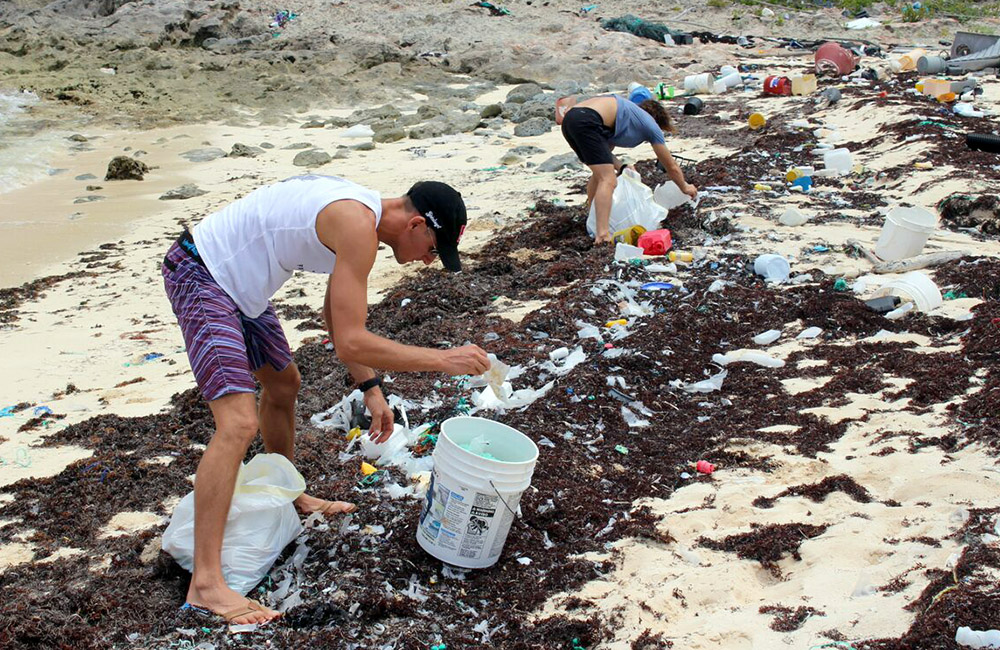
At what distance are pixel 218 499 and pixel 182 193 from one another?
8.28 metres

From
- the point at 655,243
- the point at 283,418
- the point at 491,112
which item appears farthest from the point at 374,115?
the point at 283,418

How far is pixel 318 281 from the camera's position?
7.54 meters

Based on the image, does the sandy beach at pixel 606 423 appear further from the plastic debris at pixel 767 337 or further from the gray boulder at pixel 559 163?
the gray boulder at pixel 559 163

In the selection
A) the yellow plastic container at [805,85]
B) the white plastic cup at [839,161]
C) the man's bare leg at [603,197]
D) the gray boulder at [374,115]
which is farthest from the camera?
the gray boulder at [374,115]

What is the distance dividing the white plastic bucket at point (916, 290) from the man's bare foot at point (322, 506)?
3.61m

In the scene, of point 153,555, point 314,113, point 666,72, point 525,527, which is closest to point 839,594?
point 525,527

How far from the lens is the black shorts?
7383mm

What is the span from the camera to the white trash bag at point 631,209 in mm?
7562

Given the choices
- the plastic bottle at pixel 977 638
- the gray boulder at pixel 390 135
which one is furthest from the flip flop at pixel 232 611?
the gray boulder at pixel 390 135

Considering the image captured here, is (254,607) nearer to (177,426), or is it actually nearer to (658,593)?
(658,593)

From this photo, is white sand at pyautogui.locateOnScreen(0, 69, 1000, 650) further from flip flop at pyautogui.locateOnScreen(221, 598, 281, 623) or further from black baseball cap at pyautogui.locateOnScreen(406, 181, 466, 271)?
black baseball cap at pyautogui.locateOnScreen(406, 181, 466, 271)

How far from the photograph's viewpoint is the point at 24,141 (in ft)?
44.3

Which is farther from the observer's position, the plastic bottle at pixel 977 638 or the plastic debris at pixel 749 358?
the plastic debris at pixel 749 358

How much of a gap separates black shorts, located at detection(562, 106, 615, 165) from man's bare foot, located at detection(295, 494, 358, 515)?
455cm
